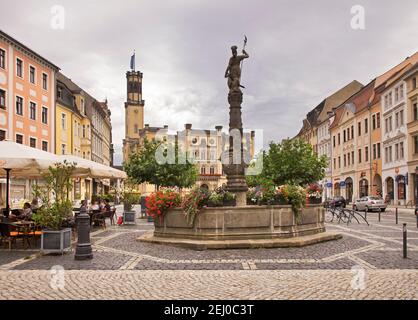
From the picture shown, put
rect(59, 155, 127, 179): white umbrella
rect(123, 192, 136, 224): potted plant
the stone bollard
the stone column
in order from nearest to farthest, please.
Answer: the stone bollard
the stone column
rect(59, 155, 127, 179): white umbrella
rect(123, 192, 136, 224): potted plant

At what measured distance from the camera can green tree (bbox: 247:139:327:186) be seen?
31.6 meters

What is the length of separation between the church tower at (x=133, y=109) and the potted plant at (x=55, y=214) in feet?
325

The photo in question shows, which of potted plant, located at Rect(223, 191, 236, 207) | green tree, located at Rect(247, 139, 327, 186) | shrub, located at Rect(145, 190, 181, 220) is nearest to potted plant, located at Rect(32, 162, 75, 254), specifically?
shrub, located at Rect(145, 190, 181, 220)

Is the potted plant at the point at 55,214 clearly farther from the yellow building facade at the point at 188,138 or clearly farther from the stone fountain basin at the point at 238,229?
the yellow building facade at the point at 188,138

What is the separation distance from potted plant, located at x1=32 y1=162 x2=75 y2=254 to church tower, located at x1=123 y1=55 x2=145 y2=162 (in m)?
99.1

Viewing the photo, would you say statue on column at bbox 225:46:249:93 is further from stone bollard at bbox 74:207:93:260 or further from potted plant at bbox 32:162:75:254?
stone bollard at bbox 74:207:93:260

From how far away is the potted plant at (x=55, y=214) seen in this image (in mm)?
11297

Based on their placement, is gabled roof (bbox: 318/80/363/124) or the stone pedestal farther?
gabled roof (bbox: 318/80/363/124)

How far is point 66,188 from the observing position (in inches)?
495

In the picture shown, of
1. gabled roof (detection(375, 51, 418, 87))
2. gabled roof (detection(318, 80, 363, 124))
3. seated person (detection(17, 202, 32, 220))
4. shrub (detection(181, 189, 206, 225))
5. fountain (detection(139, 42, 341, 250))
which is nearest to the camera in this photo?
fountain (detection(139, 42, 341, 250))

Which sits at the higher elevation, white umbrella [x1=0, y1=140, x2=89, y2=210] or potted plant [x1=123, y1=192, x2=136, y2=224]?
white umbrella [x1=0, y1=140, x2=89, y2=210]

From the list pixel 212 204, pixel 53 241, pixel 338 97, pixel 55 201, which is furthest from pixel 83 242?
pixel 338 97

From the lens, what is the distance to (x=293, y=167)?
31812mm
